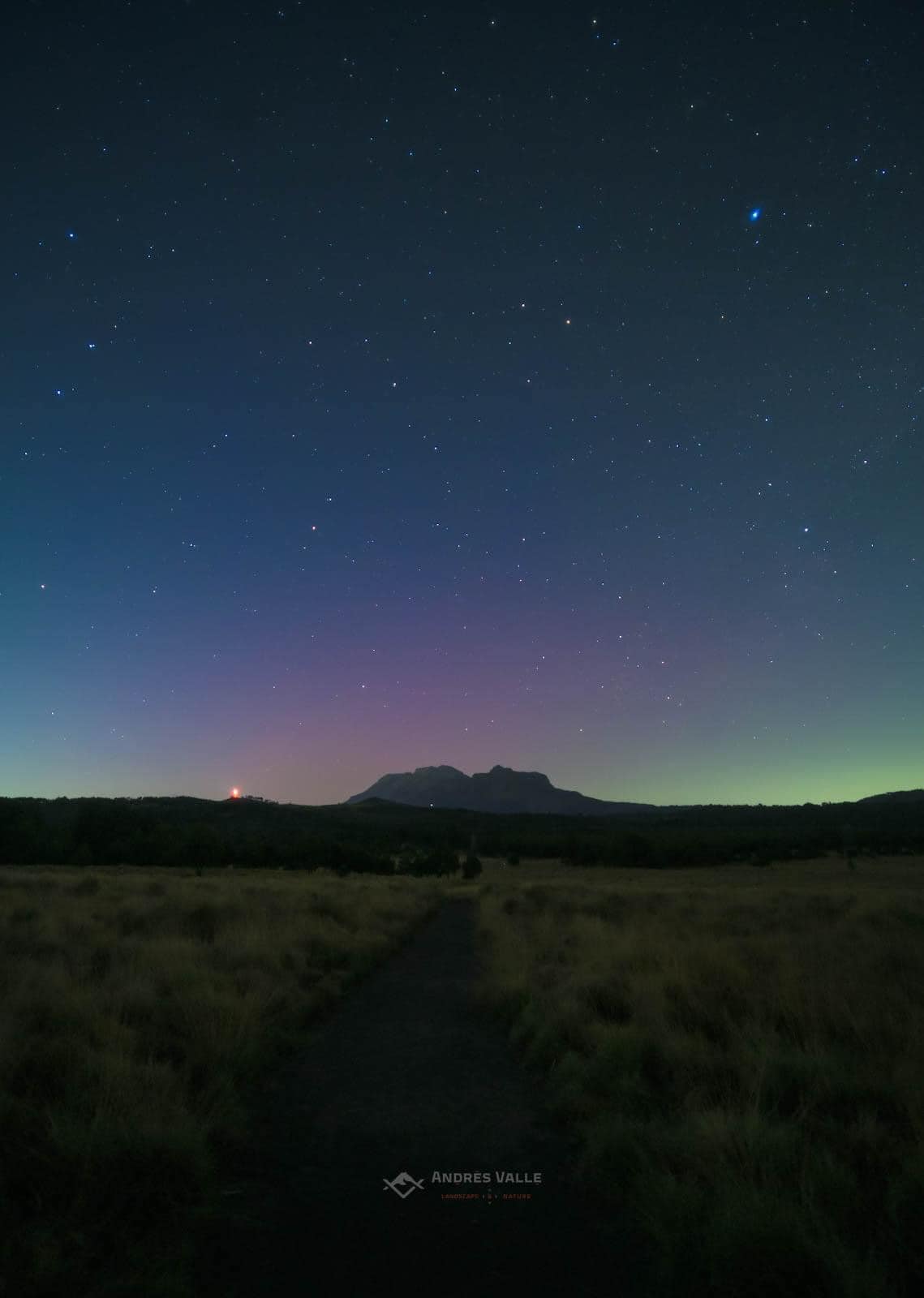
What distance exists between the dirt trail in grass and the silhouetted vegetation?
42.2m

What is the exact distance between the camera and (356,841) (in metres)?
66.9

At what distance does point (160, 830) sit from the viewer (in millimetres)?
55219

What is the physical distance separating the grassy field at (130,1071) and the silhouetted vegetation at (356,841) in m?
38.2

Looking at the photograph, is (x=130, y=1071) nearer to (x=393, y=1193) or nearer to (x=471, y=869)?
(x=393, y=1193)

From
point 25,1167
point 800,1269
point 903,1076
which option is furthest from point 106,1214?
point 903,1076

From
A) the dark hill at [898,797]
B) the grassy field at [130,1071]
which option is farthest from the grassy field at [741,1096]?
the dark hill at [898,797]

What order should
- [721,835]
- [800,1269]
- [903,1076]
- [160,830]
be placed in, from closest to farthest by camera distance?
[800,1269] → [903,1076] → [160,830] → [721,835]

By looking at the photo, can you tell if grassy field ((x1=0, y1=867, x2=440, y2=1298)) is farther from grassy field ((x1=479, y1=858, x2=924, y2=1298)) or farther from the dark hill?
the dark hill

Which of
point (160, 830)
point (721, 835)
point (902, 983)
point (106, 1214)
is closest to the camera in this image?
point (106, 1214)

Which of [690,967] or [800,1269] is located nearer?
[800,1269]

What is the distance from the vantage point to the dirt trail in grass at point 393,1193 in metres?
3.91

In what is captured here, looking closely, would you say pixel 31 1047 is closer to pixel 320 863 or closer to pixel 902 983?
pixel 902 983

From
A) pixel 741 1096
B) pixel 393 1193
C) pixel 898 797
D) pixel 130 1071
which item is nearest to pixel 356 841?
pixel 130 1071

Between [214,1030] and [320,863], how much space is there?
149 ft
